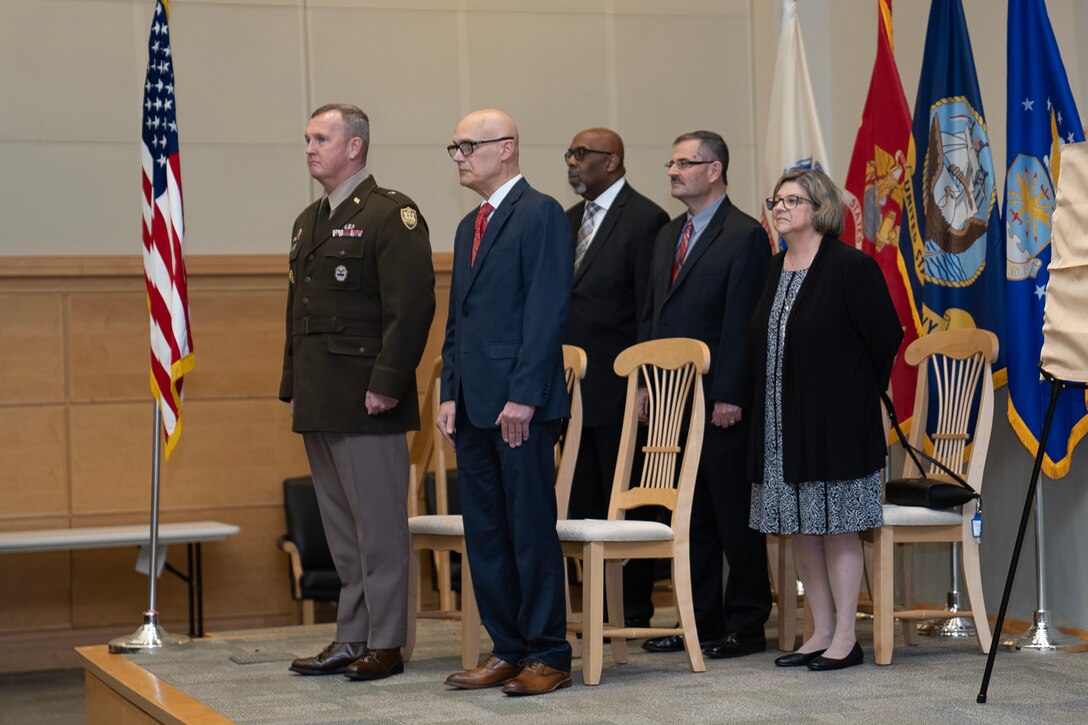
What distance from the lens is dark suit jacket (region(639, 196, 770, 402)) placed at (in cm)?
469

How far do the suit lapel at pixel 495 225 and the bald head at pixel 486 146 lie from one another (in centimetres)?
6

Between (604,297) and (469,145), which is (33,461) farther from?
(469,145)

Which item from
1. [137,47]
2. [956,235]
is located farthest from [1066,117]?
[137,47]

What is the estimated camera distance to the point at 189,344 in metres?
5.43

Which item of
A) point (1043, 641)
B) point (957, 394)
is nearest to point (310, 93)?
point (957, 394)

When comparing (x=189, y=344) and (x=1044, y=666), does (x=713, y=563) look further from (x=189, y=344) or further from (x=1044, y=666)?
(x=189, y=344)

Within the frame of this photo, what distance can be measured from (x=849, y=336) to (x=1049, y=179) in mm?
1100

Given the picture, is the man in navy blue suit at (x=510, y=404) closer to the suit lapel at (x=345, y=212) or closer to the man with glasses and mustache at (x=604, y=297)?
the suit lapel at (x=345, y=212)

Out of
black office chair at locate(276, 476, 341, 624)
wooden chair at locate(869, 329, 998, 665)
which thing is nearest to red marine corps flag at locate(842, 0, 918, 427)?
wooden chair at locate(869, 329, 998, 665)

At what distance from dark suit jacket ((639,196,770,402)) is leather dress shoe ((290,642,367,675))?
4.41 ft

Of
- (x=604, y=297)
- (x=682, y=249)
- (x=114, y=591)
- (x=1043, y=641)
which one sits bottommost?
(x=114, y=591)

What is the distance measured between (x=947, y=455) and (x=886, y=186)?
49.6 inches

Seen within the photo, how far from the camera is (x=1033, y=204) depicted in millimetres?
4891

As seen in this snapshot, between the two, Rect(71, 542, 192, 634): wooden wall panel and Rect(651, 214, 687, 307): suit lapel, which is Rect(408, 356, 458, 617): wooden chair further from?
Rect(71, 542, 192, 634): wooden wall panel
